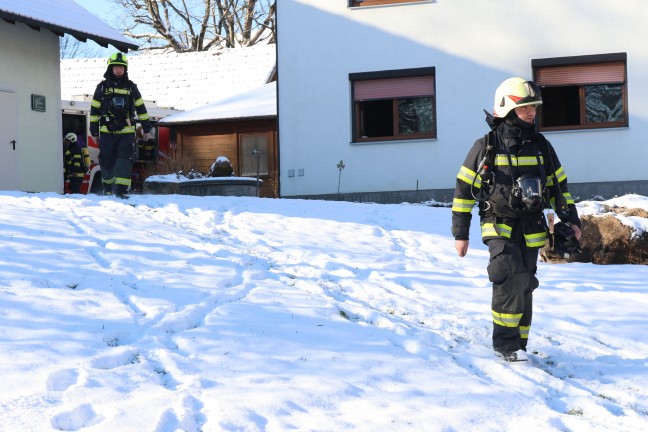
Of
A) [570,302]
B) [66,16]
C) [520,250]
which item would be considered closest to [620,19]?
[66,16]

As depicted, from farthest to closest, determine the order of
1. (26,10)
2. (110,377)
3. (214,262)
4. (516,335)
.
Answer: (26,10) < (214,262) < (516,335) < (110,377)

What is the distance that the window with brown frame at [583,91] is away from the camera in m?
19.6

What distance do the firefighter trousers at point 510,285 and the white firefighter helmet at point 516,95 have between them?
2.73 ft

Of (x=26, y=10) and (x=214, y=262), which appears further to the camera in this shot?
(x=26, y=10)

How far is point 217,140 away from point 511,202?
77.1 ft

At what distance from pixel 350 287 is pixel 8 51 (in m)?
12.0

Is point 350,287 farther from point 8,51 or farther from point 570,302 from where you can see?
point 8,51

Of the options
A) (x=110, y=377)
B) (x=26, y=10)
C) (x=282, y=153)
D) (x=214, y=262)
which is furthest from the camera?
(x=282, y=153)

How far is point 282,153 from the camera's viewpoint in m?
21.0

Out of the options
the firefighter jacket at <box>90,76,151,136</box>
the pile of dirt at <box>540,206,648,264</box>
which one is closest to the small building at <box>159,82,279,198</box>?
the firefighter jacket at <box>90,76,151,136</box>

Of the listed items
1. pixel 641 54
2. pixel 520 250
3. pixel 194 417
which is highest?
pixel 641 54

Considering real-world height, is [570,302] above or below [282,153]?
below

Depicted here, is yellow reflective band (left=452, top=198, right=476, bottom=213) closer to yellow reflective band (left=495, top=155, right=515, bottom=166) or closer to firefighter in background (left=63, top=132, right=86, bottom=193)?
yellow reflective band (left=495, top=155, right=515, bottom=166)

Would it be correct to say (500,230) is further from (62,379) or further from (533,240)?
(62,379)
